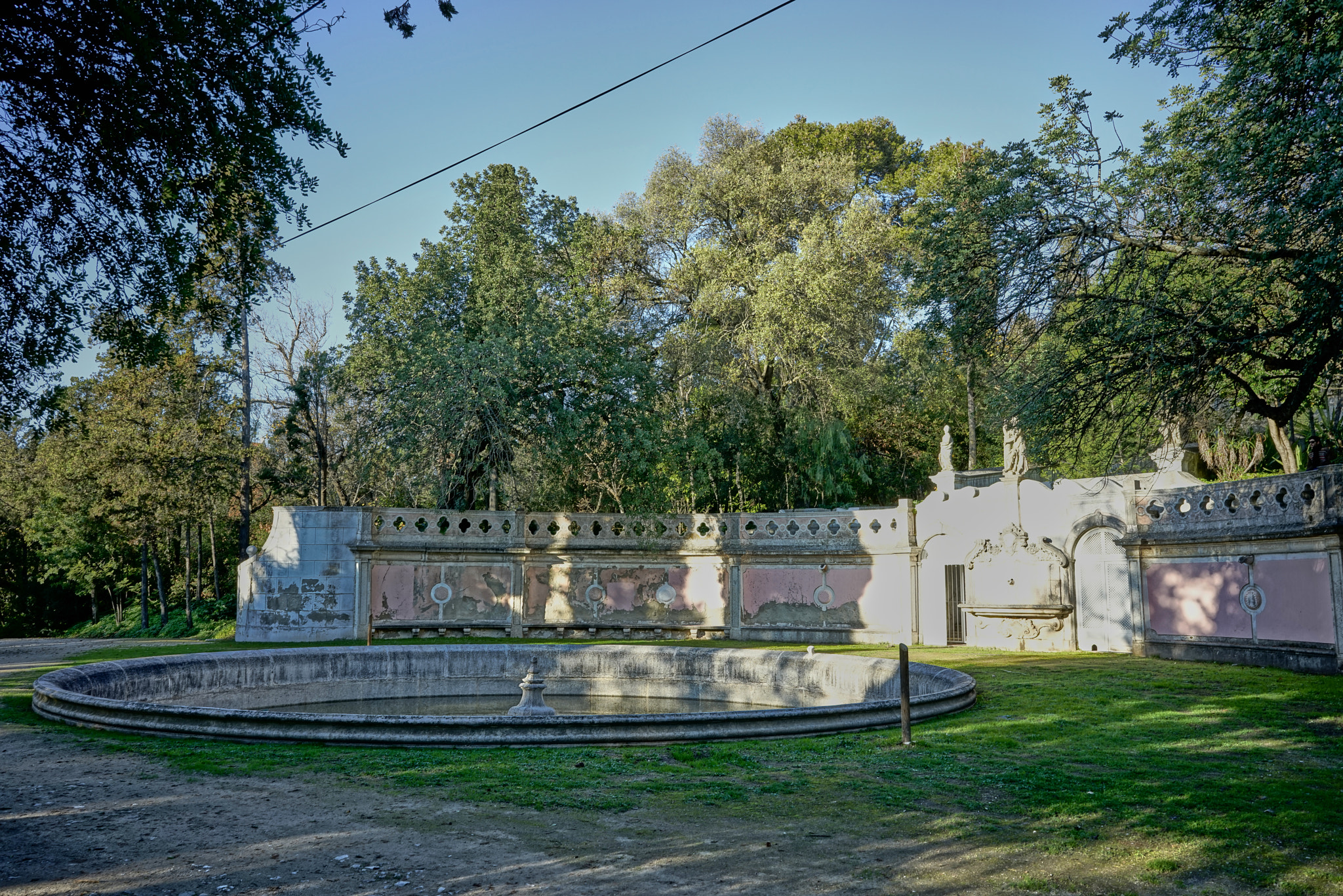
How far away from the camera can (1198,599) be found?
17438mm

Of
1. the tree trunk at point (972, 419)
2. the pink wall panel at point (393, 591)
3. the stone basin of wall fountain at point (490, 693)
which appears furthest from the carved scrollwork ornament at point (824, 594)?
the tree trunk at point (972, 419)

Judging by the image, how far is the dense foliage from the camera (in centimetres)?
1049

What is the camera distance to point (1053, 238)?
12.1 m

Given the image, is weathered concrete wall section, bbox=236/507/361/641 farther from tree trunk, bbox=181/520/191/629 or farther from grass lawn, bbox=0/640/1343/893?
tree trunk, bbox=181/520/191/629

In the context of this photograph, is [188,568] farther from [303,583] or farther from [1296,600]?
[1296,600]

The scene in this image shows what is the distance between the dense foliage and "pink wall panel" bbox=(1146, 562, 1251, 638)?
97.6 inches

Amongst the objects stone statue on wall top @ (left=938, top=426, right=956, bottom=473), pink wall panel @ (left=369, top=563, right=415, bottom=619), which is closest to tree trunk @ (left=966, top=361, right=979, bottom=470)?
stone statue on wall top @ (left=938, top=426, right=956, bottom=473)

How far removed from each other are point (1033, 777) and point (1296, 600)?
31.4ft

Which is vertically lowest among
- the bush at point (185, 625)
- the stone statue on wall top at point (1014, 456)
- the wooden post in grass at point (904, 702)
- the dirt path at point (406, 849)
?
the bush at point (185, 625)

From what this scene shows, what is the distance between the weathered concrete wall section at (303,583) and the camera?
76.3 feet

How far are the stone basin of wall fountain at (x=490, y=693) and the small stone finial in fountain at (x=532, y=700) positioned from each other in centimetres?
12

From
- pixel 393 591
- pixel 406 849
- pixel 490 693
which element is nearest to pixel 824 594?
pixel 490 693

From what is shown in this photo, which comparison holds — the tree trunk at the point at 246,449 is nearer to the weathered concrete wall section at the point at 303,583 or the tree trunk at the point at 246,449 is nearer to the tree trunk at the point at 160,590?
the tree trunk at the point at 160,590

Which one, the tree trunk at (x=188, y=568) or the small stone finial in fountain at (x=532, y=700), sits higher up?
the tree trunk at (x=188, y=568)
